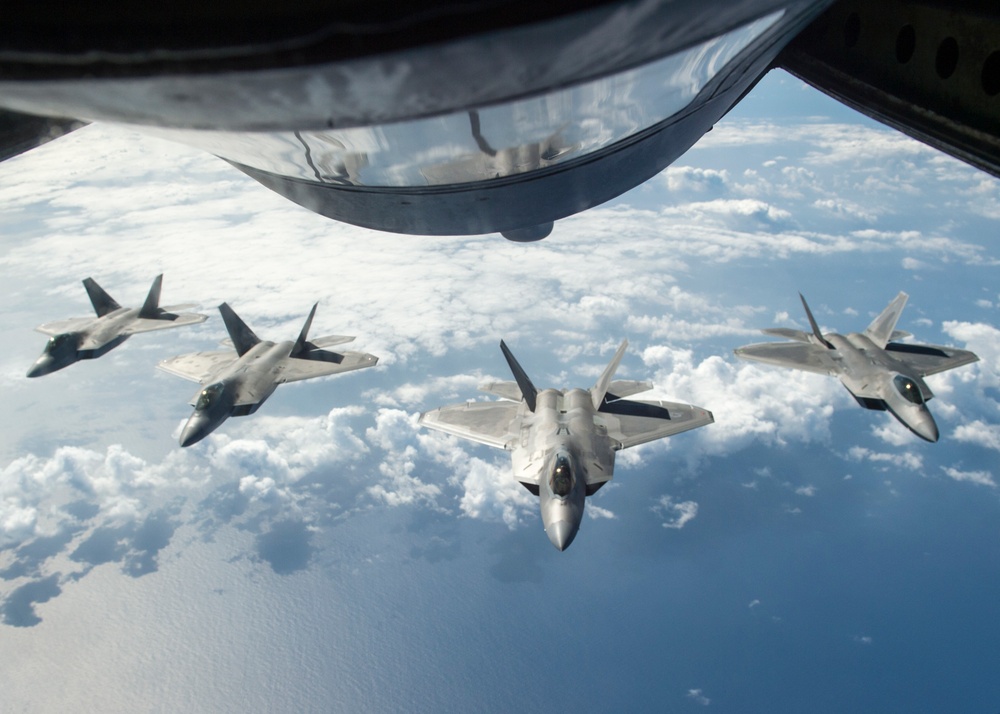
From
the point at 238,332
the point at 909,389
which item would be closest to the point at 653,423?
the point at 909,389

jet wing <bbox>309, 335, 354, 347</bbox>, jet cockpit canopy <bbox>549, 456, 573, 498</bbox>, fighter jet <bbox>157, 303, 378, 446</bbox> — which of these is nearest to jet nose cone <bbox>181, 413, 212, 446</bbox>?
fighter jet <bbox>157, 303, 378, 446</bbox>

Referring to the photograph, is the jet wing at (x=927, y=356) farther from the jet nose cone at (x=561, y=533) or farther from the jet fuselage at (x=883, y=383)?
the jet nose cone at (x=561, y=533)

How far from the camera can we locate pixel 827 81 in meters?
3.59

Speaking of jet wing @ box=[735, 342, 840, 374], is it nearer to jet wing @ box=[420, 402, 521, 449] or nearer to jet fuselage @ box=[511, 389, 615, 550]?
jet fuselage @ box=[511, 389, 615, 550]

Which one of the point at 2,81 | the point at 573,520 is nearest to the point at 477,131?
the point at 2,81

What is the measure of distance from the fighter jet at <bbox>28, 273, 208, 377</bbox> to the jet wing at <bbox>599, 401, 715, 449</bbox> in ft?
62.6

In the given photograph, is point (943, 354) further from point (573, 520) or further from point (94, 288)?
point (94, 288)

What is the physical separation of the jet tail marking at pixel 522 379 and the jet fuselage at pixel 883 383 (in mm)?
9945

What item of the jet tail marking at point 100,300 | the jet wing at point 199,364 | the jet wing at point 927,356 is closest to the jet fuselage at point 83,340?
the jet tail marking at point 100,300

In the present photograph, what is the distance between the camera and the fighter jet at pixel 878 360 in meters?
16.0

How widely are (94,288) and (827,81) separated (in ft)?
99.3

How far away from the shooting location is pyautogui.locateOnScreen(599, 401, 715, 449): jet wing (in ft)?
59.4

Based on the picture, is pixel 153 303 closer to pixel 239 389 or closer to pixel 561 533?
pixel 239 389

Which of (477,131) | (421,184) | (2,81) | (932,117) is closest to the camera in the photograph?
(2,81)
